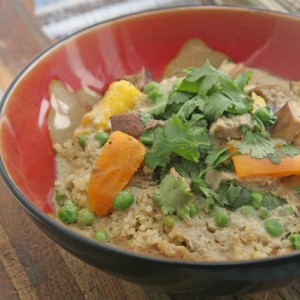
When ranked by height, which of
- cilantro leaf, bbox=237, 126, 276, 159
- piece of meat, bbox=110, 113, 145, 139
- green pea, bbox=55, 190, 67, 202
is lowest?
green pea, bbox=55, 190, 67, 202

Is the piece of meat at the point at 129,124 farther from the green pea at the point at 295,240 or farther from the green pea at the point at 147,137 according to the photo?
the green pea at the point at 295,240

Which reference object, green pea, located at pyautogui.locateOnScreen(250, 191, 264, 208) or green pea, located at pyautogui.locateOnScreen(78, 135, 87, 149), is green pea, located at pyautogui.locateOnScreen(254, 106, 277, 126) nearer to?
green pea, located at pyautogui.locateOnScreen(250, 191, 264, 208)

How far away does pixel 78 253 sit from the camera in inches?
79.5

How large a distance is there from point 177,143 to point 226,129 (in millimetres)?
250

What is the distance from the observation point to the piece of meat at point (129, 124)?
8.42 feet

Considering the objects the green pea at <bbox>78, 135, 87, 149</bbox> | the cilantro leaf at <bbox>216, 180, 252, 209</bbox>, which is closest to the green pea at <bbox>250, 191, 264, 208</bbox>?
the cilantro leaf at <bbox>216, 180, 252, 209</bbox>

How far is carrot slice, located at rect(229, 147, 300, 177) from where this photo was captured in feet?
7.41

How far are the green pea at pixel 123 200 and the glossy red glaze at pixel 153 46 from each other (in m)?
0.70

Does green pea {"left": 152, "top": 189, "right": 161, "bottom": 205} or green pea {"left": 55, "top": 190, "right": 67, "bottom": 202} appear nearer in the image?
green pea {"left": 152, "top": 189, "right": 161, "bottom": 205}

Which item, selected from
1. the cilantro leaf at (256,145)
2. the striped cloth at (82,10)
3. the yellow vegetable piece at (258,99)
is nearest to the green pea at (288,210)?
the cilantro leaf at (256,145)

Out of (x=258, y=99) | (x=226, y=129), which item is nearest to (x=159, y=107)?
(x=226, y=129)

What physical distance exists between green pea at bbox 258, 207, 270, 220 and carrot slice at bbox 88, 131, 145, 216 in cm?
62

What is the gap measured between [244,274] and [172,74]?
1.92 meters

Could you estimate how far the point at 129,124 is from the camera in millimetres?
2590
